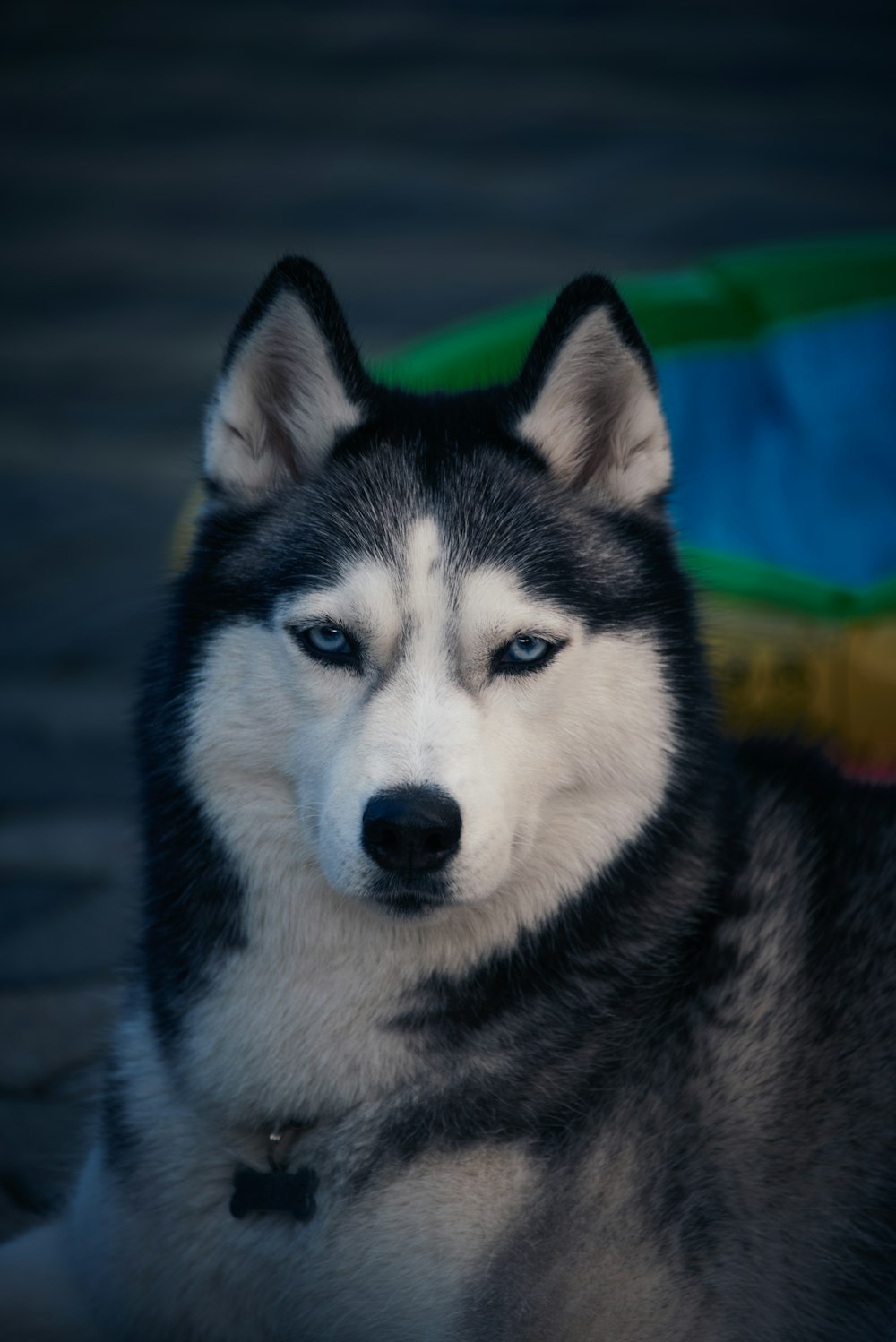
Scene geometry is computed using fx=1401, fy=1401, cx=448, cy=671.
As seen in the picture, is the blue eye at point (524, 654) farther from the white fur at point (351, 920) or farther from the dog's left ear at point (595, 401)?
the dog's left ear at point (595, 401)

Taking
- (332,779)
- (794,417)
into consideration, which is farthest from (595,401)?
(794,417)

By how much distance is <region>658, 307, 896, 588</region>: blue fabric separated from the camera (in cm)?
539

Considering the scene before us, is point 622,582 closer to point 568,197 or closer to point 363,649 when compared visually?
point 363,649

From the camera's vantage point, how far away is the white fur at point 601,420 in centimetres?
240

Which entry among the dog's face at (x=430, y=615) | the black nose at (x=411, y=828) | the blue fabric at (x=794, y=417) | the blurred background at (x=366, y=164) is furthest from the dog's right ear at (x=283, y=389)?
the blurred background at (x=366, y=164)

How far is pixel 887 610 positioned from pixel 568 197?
487 cm

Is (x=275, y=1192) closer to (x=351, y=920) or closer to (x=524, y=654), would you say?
(x=351, y=920)

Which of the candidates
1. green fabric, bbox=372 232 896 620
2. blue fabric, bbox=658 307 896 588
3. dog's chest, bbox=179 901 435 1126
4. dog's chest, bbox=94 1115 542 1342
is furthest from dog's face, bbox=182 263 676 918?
blue fabric, bbox=658 307 896 588

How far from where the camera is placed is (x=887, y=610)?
4.39 meters

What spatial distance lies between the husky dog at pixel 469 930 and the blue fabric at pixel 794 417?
120 inches

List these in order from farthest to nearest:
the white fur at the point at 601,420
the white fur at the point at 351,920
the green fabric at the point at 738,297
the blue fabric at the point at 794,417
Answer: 1. the blue fabric at the point at 794,417
2. the green fabric at the point at 738,297
3. the white fur at the point at 601,420
4. the white fur at the point at 351,920

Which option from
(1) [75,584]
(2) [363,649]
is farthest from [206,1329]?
(1) [75,584]

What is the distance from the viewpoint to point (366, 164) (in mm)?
8578

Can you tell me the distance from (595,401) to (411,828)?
2.85 feet
